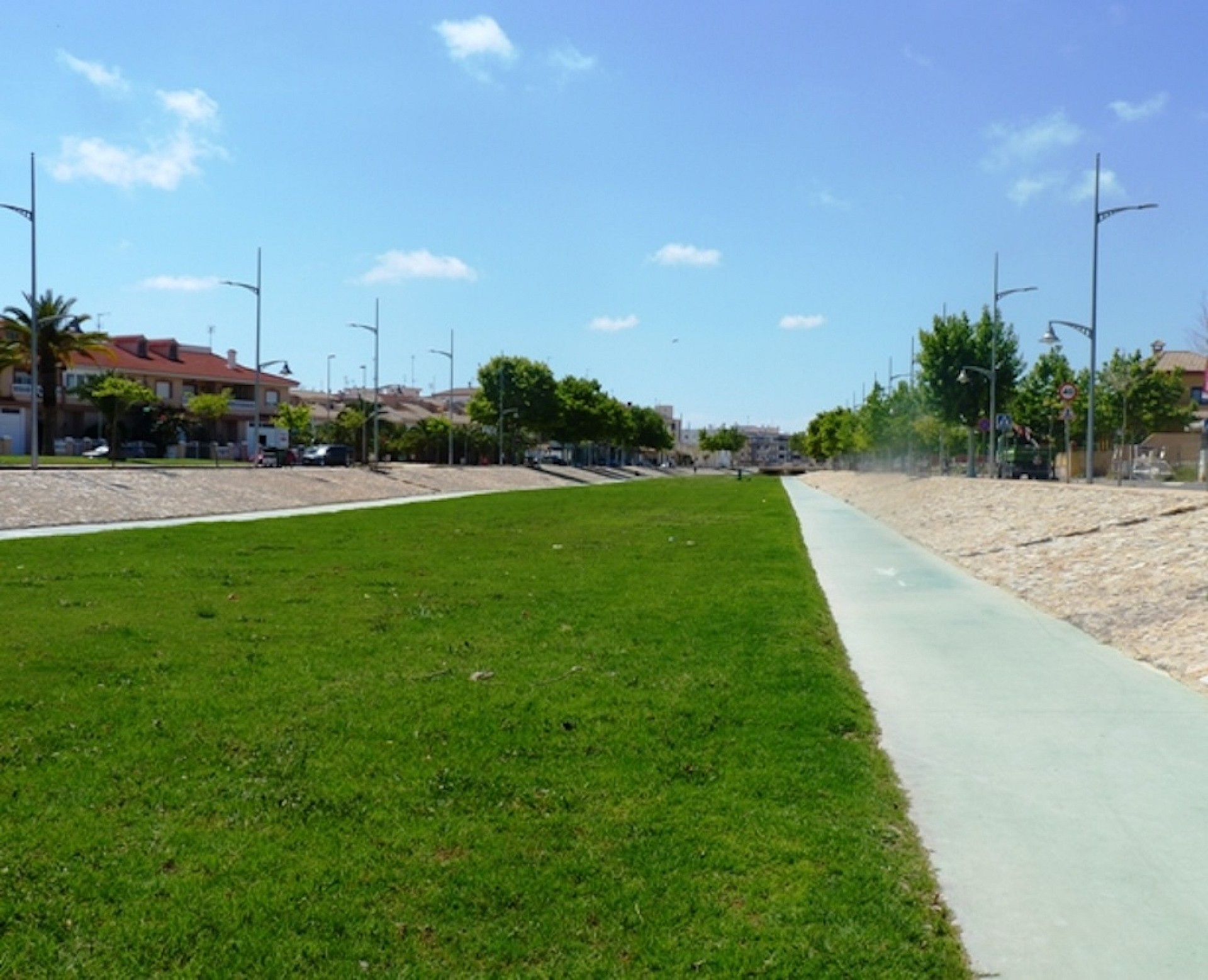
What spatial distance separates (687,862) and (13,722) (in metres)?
4.70

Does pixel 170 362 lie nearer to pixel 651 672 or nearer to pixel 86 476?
pixel 86 476

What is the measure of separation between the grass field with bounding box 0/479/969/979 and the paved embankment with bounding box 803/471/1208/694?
12.1ft

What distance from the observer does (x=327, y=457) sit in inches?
2522

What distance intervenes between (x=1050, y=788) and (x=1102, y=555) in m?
11.8

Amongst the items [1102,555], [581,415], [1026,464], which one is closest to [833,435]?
[581,415]

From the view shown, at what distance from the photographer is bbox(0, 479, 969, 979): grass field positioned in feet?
13.5

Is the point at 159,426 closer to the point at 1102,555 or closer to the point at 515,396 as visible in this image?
the point at 515,396

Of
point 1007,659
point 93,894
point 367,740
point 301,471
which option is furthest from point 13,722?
point 301,471

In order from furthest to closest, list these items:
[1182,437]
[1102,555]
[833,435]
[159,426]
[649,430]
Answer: [649,430] < [833,435] < [1182,437] < [159,426] < [1102,555]

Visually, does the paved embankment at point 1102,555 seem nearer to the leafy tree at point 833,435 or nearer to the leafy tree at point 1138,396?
the leafy tree at point 1138,396

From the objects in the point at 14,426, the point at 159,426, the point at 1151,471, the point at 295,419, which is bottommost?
the point at 1151,471

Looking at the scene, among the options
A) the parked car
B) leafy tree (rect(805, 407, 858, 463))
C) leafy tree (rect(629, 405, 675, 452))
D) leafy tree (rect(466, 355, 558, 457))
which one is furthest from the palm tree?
leafy tree (rect(629, 405, 675, 452))

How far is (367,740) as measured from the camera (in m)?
6.72

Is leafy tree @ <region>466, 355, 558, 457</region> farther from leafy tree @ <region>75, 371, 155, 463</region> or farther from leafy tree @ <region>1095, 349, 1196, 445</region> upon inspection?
leafy tree @ <region>1095, 349, 1196, 445</region>
